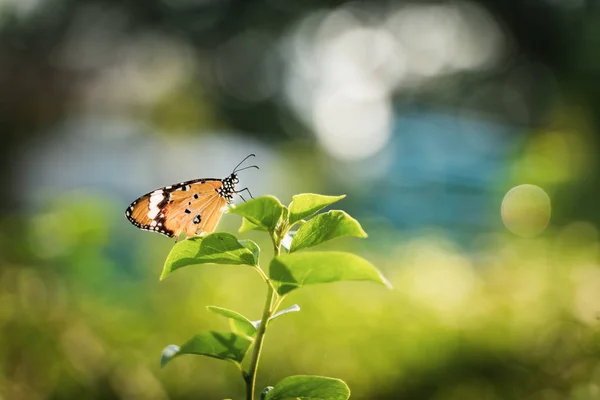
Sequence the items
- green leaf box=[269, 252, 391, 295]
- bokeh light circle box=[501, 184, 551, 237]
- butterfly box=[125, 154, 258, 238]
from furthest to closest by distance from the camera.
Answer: bokeh light circle box=[501, 184, 551, 237] → butterfly box=[125, 154, 258, 238] → green leaf box=[269, 252, 391, 295]

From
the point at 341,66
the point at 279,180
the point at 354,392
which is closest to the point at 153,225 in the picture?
the point at 354,392

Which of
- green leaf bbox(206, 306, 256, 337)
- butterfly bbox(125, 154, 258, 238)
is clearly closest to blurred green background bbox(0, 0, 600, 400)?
butterfly bbox(125, 154, 258, 238)

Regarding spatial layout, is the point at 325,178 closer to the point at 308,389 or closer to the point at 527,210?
the point at 527,210

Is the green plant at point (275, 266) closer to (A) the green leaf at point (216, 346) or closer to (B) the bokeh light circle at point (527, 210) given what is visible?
(A) the green leaf at point (216, 346)

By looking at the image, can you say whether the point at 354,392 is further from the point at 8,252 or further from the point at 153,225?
the point at 8,252

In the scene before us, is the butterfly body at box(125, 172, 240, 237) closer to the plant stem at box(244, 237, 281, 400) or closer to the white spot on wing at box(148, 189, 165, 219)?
the white spot on wing at box(148, 189, 165, 219)

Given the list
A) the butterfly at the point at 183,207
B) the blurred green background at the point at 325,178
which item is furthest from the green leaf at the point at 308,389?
the blurred green background at the point at 325,178

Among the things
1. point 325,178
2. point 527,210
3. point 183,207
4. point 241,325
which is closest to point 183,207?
point 183,207
